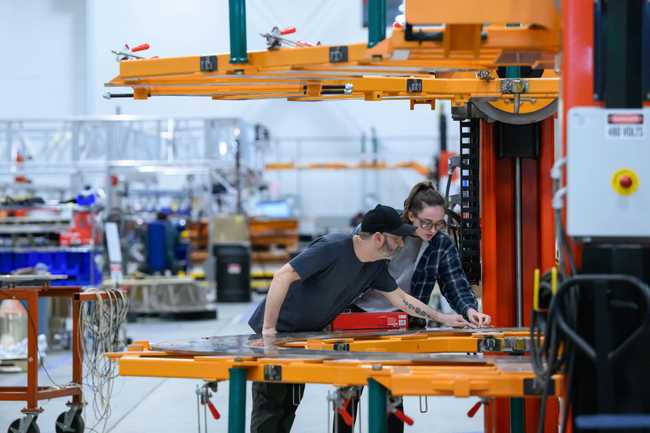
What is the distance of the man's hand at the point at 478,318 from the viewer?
5715mm

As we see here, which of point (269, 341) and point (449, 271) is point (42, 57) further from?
point (269, 341)

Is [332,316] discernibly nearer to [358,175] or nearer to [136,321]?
[136,321]

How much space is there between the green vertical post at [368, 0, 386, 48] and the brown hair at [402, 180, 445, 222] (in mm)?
1490

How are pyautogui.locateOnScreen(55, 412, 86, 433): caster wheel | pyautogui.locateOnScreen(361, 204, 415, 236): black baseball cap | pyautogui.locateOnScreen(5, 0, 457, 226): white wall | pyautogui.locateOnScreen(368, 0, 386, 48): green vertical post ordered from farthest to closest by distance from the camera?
pyautogui.locateOnScreen(5, 0, 457, 226): white wall < pyautogui.locateOnScreen(55, 412, 86, 433): caster wheel < pyautogui.locateOnScreen(361, 204, 415, 236): black baseball cap < pyautogui.locateOnScreen(368, 0, 386, 48): green vertical post

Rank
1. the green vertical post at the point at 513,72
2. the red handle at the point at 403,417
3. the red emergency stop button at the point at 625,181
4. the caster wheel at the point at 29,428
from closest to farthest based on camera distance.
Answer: the red emergency stop button at the point at 625,181 → the red handle at the point at 403,417 → the green vertical post at the point at 513,72 → the caster wheel at the point at 29,428

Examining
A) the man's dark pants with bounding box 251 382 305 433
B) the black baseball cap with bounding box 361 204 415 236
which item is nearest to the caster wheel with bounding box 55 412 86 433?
the man's dark pants with bounding box 251 382 305 433

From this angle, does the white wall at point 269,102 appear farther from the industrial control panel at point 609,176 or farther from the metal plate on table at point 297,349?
the industrial control panel at point 609,176

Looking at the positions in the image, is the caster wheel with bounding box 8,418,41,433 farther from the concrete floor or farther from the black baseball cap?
the black baseball cap

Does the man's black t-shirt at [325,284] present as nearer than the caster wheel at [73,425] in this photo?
Yes

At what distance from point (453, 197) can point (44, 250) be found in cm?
Result: 694

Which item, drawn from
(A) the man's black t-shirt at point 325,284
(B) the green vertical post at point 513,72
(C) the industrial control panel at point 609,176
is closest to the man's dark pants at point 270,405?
(A) the man's black t-shirt at point 325,284

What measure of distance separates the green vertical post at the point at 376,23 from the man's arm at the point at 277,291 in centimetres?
120

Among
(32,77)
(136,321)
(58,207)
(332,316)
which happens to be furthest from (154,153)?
(332,316)

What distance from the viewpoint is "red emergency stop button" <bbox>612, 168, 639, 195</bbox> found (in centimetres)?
359
